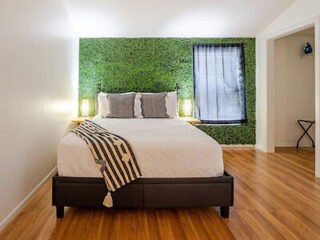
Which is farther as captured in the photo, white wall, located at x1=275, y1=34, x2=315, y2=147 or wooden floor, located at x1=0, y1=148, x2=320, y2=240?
white wall, located at x1=275, y1=34, x2=315, y2=147

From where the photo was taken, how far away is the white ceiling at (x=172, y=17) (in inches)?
147

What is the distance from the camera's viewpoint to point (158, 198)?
2070 mm

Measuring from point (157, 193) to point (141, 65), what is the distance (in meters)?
3.26

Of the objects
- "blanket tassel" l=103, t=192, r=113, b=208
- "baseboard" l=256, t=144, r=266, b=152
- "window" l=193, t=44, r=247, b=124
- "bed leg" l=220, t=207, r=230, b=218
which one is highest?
"window" l=193, t=44, r=247, b=124

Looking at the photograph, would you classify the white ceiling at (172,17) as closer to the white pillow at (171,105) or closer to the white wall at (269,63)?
the white wall at (269,63)

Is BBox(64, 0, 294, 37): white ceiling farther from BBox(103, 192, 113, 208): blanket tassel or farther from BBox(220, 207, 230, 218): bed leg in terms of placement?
BBox(220, 207, 230, 218): bed leg

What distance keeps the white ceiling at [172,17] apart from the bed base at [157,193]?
2.82 meters

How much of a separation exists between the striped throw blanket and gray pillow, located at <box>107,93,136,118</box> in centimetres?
191

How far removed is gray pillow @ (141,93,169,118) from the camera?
4.12 metres

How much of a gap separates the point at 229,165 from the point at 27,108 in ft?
9.38

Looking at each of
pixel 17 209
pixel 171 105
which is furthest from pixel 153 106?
pixel 17 209

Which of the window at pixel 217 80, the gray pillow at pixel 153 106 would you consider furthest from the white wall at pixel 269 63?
the gray pillow at pixel 153 106

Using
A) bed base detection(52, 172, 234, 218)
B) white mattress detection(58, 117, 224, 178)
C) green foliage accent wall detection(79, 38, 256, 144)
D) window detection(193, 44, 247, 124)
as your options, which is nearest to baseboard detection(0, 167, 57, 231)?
bed base detection(52, 172, 234, 218)

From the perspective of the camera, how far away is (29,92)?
2.43 m
